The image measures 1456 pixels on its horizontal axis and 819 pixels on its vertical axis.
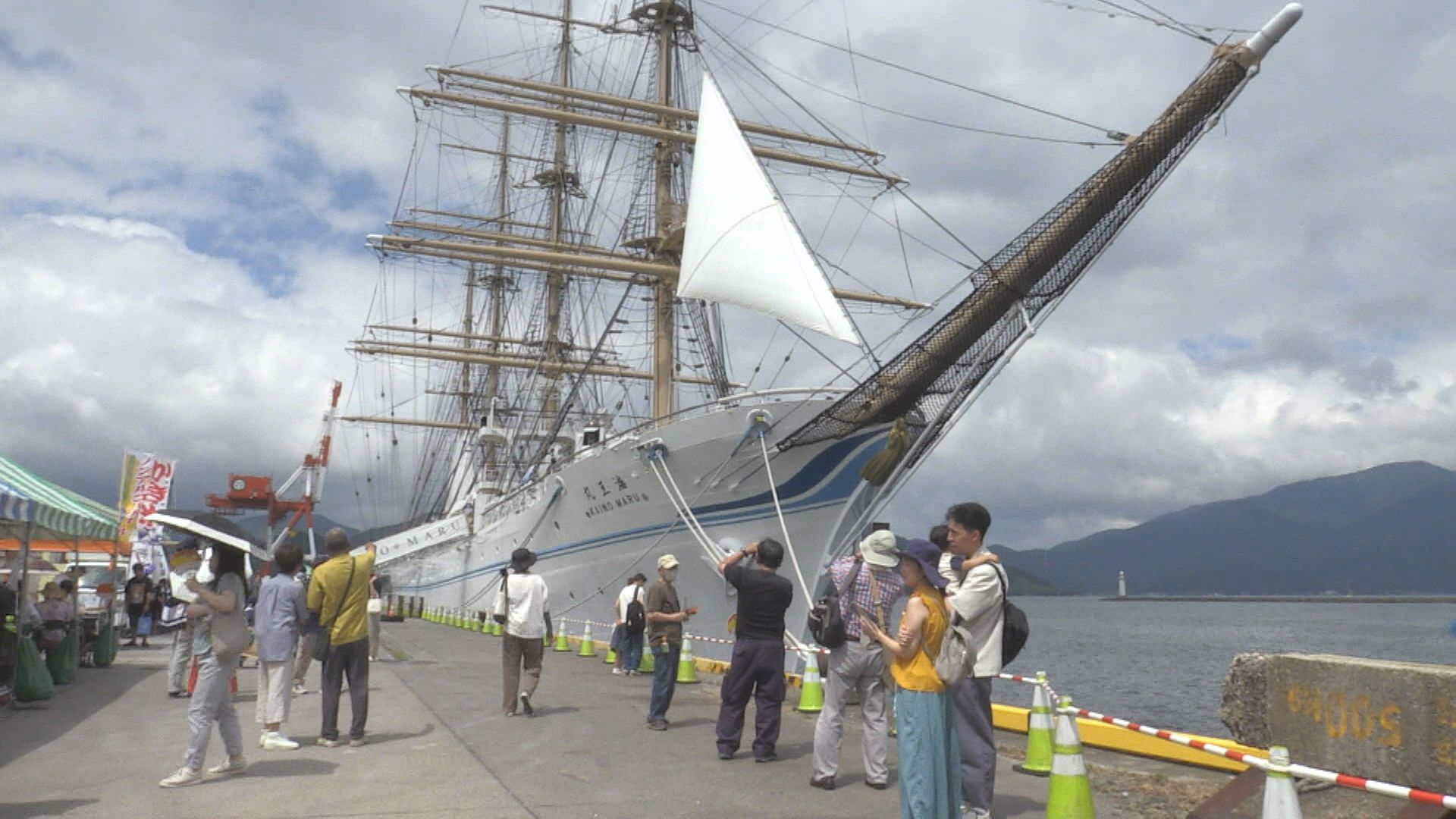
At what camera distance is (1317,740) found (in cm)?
504

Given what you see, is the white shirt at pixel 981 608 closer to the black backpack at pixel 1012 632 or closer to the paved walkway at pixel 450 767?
the black backpack at pixel 1012 632

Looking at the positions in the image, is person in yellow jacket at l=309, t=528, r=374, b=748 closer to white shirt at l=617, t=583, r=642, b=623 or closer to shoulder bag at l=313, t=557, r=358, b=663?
shoulder bag at l=313, t=557, r=358, b=663

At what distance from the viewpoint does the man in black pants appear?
23.9 ft

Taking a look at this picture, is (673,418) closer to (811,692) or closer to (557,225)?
(811,692)

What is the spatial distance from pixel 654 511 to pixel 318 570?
47.0 ft

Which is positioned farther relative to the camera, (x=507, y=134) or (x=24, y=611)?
(x=507, y=134)

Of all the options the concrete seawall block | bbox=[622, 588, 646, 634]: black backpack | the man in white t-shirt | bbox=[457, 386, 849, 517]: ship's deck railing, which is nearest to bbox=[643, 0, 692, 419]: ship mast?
bbox=[457, 386, 849, 517]: ship's deck railing

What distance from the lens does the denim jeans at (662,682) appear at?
8953 millimetres

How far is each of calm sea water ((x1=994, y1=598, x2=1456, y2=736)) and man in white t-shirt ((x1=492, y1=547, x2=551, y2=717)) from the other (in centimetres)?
761

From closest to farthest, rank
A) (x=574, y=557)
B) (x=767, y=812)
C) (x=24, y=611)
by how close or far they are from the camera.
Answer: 1. (x=767, y=812)
2. (x=24, y=611)
3. (x=574, y=557)

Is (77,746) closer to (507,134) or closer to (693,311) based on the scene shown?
(693,311)

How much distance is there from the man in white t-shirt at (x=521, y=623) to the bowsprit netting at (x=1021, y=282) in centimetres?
896

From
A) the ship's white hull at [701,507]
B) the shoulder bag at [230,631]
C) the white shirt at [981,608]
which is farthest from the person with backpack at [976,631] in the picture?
the ship's white hull at [701,507]

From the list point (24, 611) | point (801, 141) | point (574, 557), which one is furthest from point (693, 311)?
point (24, 611)
